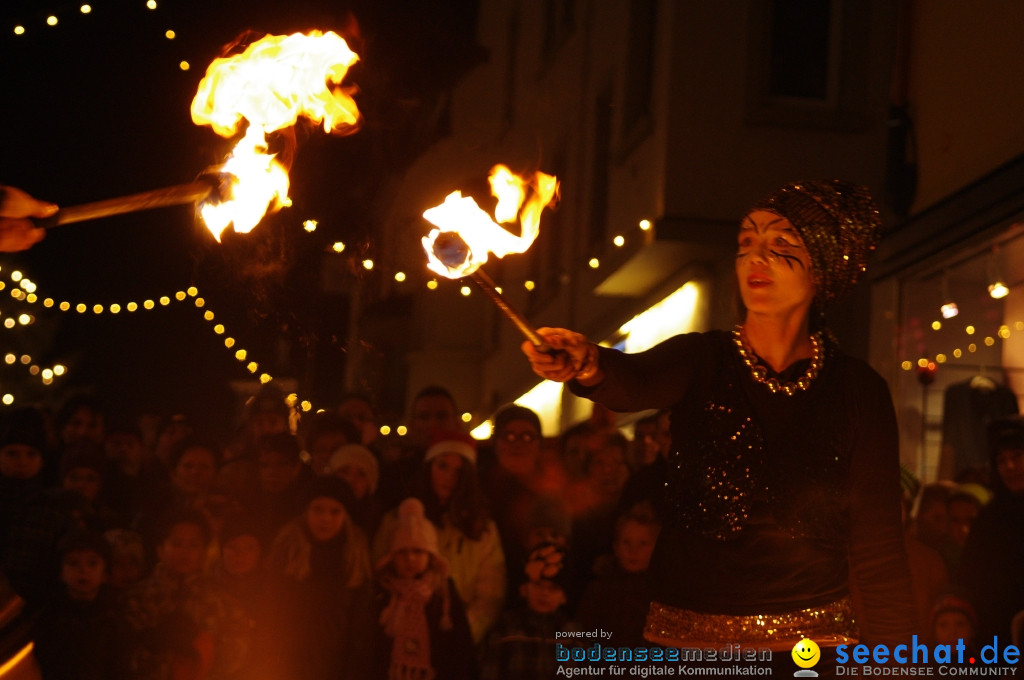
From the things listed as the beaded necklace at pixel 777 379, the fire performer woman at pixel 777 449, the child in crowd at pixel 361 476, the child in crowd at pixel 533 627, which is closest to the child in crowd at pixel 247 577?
the child in crowd at pixel 361 476

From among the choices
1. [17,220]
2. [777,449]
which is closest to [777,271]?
[777,449]

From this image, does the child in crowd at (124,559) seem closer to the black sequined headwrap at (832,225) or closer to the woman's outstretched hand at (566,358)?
the woman's outstretched hand at (566,358)

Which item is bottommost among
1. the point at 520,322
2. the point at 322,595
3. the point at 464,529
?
the point at 322,595

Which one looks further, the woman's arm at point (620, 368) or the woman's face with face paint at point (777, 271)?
the woman's face with face paint at point (777, 271)

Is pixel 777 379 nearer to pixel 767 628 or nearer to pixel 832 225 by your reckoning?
pixel 832 225

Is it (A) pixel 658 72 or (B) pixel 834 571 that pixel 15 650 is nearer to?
(B) pixel 834 571

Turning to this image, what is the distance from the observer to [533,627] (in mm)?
6586

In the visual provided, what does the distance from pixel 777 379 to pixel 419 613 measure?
11.1 feet

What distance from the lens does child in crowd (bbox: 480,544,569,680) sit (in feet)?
21.4

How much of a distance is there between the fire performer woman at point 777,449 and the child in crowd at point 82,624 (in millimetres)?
3779

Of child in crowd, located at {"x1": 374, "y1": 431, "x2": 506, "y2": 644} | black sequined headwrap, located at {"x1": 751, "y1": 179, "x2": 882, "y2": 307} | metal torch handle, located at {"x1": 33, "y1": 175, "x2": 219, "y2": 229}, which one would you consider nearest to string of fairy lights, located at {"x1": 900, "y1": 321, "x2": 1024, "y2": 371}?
child in crowd, located at {"x1": 374, "y1": 431, "x2": 506, "y2": 644}

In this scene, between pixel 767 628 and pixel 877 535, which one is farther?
pixel 877 535

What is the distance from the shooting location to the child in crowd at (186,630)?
6.60 metres

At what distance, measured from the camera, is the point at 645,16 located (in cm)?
1351
